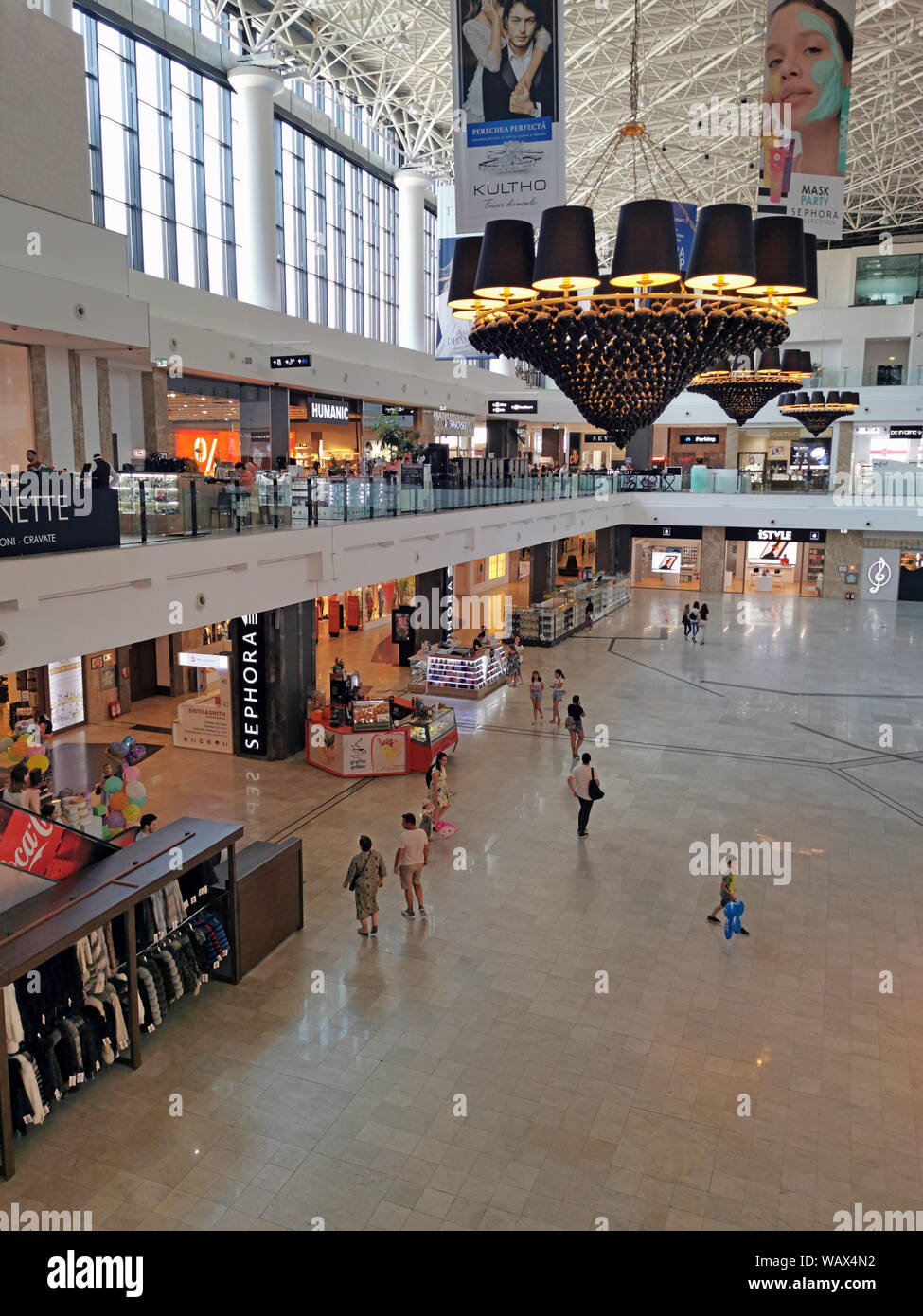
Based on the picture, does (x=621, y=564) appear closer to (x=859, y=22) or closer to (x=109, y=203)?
(x=859, y=22)

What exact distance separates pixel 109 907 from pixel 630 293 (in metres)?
5.94

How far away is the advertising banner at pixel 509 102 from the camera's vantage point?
8523 millimetres

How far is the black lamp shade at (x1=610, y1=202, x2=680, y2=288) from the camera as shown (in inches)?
227

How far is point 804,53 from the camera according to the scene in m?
10.9

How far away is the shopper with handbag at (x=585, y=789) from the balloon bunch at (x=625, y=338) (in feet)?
17.5

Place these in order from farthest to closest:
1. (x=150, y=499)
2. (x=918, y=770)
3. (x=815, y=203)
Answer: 1. (x=918, y=770)
2. (x=815, y=203)
3. (x=150, y=499)

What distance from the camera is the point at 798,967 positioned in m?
8.77

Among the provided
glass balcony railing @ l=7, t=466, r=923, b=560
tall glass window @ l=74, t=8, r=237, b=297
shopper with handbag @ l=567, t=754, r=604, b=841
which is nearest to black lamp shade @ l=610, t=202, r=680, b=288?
glass balcony railing @ l=7, t=466, r=923, b=560

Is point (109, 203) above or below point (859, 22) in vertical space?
below

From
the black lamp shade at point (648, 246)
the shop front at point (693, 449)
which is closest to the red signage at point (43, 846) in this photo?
the black lamp shade at point (648, 246)

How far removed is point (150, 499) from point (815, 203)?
369 inches

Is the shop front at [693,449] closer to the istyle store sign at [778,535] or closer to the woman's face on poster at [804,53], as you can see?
the istyle store sign at [778,535]
